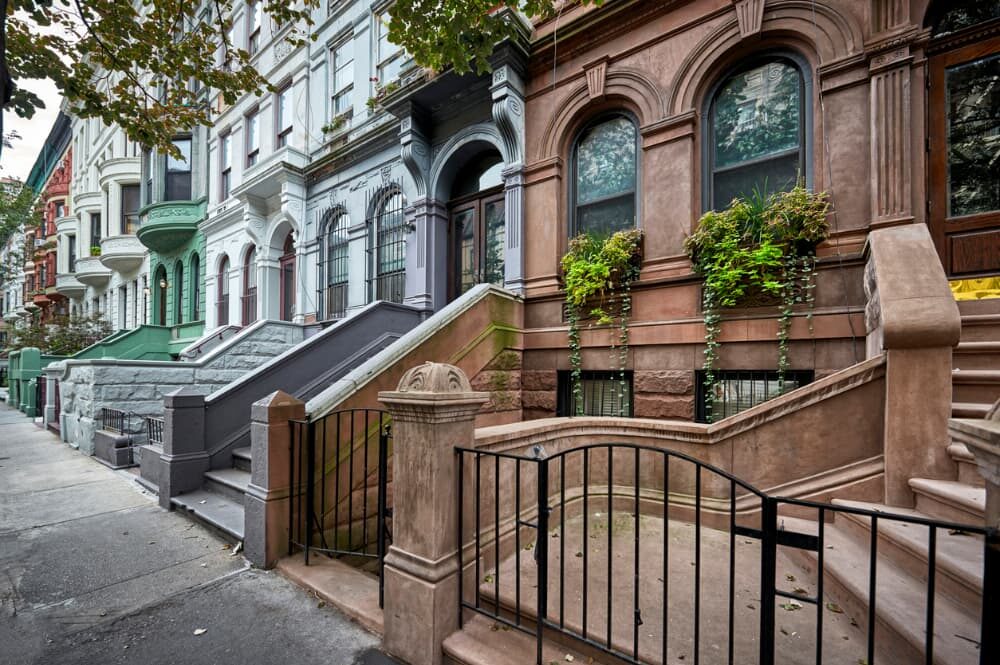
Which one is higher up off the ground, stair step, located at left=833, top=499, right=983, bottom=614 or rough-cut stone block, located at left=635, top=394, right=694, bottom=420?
rough-cut stone block, located at left=635, top=394, right=694, bottom=420

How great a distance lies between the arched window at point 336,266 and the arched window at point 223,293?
6.11m

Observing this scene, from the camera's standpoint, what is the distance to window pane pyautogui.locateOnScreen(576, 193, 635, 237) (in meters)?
7.29

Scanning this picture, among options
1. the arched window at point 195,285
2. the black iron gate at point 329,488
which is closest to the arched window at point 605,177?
the black iron gate at point 329,488

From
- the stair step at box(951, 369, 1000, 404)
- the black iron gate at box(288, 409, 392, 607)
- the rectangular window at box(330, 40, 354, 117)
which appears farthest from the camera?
the rectangular window at box(330, 40, 354, 117)

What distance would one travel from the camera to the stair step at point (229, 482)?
5.66 m

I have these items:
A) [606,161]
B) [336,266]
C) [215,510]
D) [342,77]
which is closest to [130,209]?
[342,77]

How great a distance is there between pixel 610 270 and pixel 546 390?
2.20 m

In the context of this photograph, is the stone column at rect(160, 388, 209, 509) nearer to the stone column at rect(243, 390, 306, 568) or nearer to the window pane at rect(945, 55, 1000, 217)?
the stone column at rect(243, 390, 306, 568)

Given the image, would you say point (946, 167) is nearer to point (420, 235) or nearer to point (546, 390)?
point (546, 390)

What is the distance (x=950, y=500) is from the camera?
10.4 ft

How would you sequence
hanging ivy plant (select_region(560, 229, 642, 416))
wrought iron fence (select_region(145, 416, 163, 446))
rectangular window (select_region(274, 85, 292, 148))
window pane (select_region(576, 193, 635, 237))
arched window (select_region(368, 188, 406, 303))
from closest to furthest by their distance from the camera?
hanging ivy plant (select_region(560, 229, 642, 416)) < window pane (select_region(576, 193, 635, 237)) < wrought iron fence (select_region(145, 416, 163, 446)) < arched window (select_region(368, 188, 406, 303)) < rectangular window (select_region(274, 85, 292, 148))

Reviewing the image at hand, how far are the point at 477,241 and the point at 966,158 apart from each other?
23.2 ft

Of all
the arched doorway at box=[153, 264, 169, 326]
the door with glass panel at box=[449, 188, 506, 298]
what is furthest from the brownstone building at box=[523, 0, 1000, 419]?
the arched doorway at box=[153, 264, 169, 326]

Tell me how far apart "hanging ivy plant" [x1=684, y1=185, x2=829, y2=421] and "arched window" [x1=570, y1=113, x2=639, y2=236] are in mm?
1621
